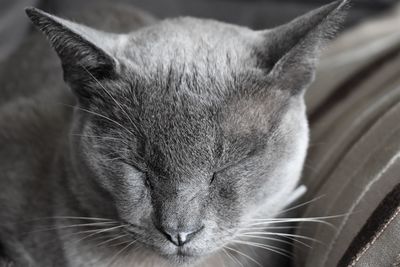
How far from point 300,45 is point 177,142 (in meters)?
0.24

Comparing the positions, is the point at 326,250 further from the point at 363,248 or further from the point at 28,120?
the point at 28,120

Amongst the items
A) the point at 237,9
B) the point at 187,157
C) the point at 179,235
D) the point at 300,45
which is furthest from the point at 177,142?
the point at 237,9

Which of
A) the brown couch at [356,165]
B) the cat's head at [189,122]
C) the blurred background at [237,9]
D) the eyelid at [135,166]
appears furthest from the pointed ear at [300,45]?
the blurred background at [237,9]

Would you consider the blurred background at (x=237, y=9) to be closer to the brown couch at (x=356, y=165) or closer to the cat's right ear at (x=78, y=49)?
the brown couch at (x=356, y=165)

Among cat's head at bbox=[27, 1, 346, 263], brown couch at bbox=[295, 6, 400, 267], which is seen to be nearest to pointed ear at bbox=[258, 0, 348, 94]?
cat's head at bbox=[27, 1, 346, 263]

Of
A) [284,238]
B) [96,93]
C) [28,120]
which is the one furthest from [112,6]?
[284,238]

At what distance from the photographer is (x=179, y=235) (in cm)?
92

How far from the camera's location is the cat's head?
93 cm

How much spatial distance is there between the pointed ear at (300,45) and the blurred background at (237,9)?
1.07 m

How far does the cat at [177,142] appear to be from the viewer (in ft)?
3.06

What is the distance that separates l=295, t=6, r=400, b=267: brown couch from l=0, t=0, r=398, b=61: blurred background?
0.64 metres

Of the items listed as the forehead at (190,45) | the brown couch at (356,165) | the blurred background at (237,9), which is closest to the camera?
the brown couch at (356,165)

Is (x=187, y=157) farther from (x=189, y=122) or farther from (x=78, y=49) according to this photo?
(x=78, y=49)

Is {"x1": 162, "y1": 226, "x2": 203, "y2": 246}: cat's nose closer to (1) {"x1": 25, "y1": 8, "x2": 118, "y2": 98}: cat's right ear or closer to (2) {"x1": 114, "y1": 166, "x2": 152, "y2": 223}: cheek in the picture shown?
(2) {"x1": 114, "y1": 166, "x2": 152, "y2": 223}: cheek
